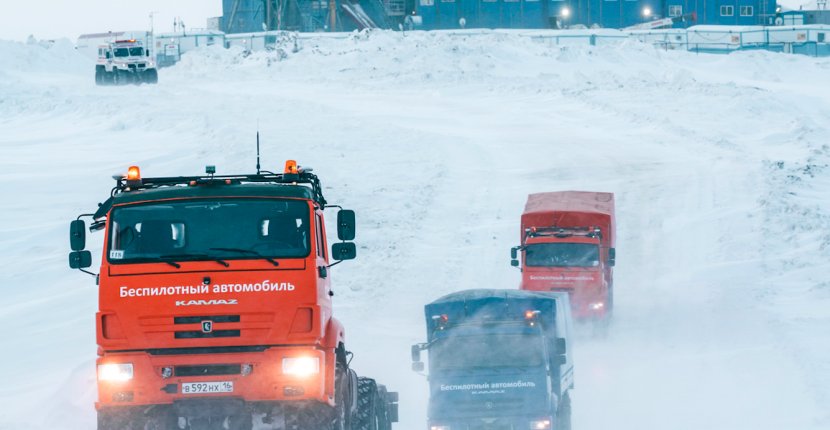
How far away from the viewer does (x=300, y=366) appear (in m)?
11.5

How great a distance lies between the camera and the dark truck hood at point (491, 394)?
1638 centimetres

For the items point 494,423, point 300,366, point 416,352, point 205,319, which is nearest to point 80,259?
point 205,319

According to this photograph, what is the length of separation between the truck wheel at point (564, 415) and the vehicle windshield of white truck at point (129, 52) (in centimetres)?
5025

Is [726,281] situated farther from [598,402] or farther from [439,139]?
[439,139]

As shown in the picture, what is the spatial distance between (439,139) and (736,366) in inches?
967

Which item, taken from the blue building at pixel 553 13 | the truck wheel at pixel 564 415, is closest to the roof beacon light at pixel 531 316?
the truck wheel at pixel 564 415

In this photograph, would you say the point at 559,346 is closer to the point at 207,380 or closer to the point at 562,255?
the point at 207,380

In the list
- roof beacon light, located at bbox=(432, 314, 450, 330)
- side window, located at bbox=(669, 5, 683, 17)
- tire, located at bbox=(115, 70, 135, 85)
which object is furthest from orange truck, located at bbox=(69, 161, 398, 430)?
side window, located at bbox=(669, 5, 683, 17)

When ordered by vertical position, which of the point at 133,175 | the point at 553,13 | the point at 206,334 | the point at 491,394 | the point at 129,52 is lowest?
the point at 491,394

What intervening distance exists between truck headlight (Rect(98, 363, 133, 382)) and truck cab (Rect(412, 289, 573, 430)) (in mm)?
6022

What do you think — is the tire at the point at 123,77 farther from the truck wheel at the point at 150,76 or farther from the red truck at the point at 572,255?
the red truck at the point at 572,255

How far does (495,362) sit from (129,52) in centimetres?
5096

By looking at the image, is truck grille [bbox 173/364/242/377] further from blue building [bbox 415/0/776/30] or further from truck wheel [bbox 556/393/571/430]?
blue building [bbox 415/0/776/30]

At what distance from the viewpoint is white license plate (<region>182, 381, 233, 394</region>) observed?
37.5 ft
